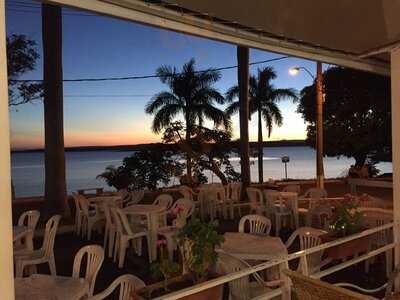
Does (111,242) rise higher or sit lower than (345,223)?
lower

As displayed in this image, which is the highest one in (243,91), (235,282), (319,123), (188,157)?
(243,91)

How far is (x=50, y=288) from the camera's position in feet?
10.4

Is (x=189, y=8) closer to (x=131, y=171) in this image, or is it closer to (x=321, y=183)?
(x=321, y=183)

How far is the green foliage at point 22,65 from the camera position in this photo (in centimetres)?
1207

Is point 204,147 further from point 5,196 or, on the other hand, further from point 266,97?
point 5,196

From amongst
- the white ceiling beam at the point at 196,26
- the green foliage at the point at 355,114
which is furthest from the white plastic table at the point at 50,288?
the green foliage at the point at 355,114

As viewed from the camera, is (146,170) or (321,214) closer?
(321,214)

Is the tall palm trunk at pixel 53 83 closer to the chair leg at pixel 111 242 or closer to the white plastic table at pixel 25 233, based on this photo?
the chair leg at pixel 111 242

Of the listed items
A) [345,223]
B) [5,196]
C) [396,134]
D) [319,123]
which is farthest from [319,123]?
[5,196]

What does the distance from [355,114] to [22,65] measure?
502 inches

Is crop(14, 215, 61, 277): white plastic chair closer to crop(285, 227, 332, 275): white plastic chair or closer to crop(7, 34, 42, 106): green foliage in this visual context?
crop(285, 227, 332, 275): white plastic chair

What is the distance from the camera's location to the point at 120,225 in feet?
19.7

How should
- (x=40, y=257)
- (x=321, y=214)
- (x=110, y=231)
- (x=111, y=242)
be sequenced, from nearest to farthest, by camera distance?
(x=40, y=257) → (x=111, y=242) → (x=110, y=231) → (x=321, y=214)

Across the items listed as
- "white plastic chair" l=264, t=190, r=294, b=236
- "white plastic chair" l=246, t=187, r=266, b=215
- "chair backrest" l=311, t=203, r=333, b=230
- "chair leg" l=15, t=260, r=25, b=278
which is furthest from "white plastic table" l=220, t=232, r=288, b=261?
"white plastic chair" l=246, t=187, r=266, b=215
